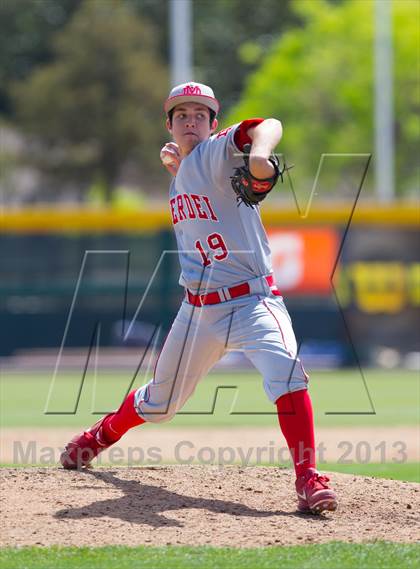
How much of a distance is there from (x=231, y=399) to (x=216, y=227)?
7.08 metres

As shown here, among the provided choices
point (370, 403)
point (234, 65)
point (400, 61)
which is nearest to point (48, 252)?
point (370, 403)

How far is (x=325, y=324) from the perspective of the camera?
16.3m

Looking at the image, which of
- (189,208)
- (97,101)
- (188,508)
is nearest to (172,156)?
(189,208)

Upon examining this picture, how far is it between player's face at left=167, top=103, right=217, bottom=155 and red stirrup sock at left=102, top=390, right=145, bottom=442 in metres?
1.37

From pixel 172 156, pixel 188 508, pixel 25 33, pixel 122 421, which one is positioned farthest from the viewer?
pixel 25 33

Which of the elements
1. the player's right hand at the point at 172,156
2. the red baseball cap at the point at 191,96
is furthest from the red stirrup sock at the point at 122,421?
the red baseball cap at the point at 191,96

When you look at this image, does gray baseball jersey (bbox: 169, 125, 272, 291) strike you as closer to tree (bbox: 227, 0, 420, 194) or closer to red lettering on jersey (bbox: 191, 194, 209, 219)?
red lettering on jersey (bbox: 191, 194, 209, 219)

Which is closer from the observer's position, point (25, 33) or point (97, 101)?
point (97, 101)

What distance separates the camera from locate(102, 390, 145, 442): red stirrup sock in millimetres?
5898

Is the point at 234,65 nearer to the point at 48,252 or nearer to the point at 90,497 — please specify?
the point at 48,252

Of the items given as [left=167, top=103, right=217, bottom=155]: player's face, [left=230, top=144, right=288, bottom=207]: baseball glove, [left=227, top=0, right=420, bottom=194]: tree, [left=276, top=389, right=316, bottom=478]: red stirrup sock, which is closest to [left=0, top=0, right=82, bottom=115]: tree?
[left=227, top=0, right=420, bottom=194]: tree

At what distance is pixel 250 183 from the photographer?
4.88 metres

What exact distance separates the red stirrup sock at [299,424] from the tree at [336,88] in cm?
2647

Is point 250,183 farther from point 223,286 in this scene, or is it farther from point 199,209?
point 223,286
